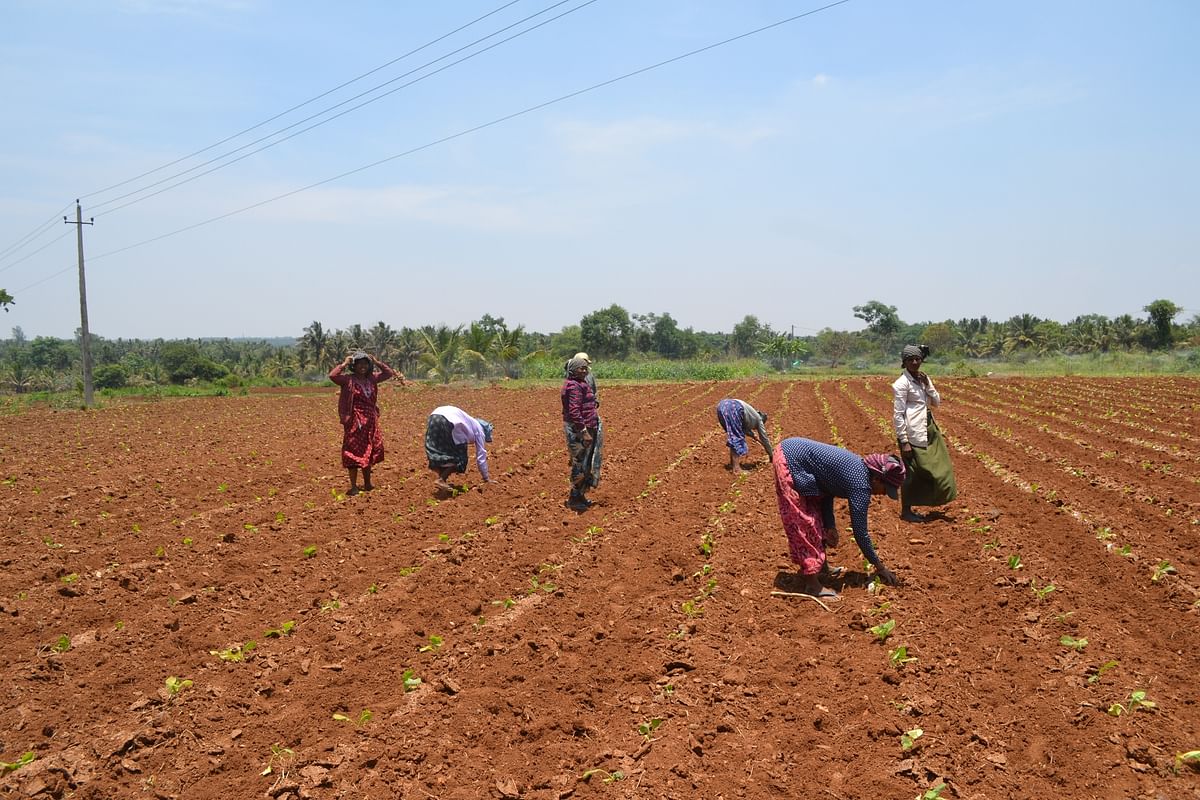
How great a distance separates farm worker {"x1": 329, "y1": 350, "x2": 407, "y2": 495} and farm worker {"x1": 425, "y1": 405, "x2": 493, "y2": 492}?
28.2 inches

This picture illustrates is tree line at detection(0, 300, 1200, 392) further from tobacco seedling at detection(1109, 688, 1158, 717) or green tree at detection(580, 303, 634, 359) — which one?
tobacco seedling at detection(1109, 688, 1158, 717)

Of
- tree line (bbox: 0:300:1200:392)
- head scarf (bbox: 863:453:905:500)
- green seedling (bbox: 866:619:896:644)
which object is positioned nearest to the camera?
green seedling (bbox: 866:619:896:644)

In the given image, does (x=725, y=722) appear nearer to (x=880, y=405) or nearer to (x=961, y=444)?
(x=961, y=444)

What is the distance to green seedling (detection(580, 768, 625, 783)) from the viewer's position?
385 cm

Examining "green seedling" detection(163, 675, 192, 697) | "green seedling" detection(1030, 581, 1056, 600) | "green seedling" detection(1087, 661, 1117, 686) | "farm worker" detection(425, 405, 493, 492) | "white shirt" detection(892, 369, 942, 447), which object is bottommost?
"green seedling" detection(163, 675, 192, 697)

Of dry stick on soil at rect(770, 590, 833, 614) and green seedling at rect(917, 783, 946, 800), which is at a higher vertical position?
dry stick on soil at rect(770, 590, 833, 614)

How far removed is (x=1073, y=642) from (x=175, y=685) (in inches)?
220

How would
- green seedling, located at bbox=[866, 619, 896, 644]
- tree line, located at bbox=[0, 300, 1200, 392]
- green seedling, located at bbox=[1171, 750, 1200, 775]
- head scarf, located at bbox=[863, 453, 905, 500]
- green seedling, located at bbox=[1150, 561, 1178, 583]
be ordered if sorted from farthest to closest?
tree line, located at bbox=[0, 300, 1200, 392] → green seedling, located at bbox=[1150, 561, 1178, 583] → head scarf, located at bbox=[863, 453, 905, 500] → green seedling, located at bbox=[866, 619, 896, 644] → green seedling, located at bbox=[1171, 750, 1200, 775]

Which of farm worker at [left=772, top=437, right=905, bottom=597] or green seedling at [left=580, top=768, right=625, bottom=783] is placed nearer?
green seedling at [left=580, top=768, right=625, bottom=783]

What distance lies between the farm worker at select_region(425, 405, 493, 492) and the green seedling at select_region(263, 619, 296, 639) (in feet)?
14.5

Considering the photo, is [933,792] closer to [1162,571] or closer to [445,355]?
[1162,571]

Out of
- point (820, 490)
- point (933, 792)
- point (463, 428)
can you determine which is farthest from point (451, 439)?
point (933, 792)

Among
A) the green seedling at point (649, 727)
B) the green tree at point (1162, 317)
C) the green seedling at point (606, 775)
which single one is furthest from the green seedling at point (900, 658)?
the green tree at point (1162, 317)

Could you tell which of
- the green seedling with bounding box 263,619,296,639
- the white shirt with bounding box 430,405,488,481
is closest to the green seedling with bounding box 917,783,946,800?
the green seedling with bounding box 263,619,296,639
